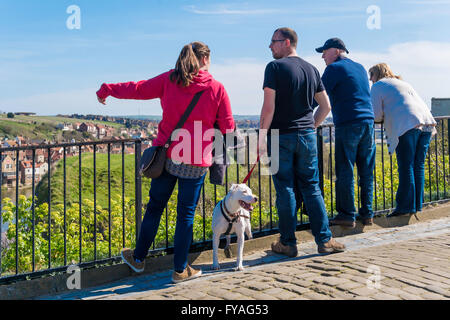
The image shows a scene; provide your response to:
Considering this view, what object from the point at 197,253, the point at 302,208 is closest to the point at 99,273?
the point at 197,253

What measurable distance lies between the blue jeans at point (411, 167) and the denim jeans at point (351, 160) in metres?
0.69

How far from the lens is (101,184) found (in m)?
21.7

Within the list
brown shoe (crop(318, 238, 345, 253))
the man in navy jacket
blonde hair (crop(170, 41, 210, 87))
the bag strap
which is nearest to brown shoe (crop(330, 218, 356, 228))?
the man in navy jacket

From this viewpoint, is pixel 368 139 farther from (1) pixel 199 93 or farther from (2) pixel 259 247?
(1) pixel 199 93

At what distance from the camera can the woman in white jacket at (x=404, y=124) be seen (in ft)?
21.2

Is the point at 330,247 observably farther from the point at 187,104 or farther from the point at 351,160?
the point at 187,104

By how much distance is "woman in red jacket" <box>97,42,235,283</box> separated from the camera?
13.8 ft

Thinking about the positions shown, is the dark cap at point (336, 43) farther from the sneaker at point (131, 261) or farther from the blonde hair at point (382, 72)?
the sneaker at point (131, 261)

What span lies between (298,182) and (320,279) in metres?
1.31

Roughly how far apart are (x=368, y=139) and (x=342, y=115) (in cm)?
46

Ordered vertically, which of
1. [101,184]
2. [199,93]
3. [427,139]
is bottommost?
[101,184]

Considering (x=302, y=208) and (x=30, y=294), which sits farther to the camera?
(x=302, y=208)

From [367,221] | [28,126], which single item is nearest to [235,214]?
[367,221]

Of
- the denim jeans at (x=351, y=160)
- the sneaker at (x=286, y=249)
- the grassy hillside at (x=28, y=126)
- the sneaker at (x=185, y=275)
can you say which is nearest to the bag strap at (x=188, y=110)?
the sneaker at (x=185, y=275)
